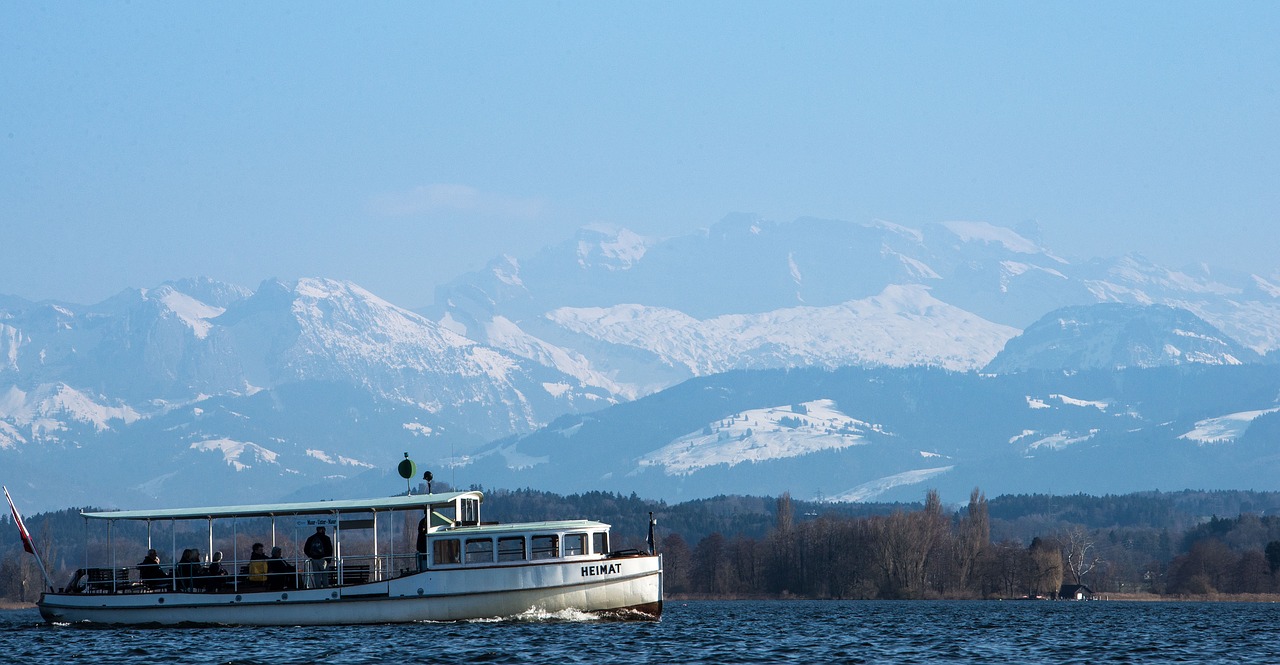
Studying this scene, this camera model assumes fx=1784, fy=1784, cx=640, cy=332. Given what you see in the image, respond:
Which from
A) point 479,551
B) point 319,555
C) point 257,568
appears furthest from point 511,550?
point 257,568

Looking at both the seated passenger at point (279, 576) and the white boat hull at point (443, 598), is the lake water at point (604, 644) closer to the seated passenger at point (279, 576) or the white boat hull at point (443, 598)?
the white boat hull at point (443, 598)

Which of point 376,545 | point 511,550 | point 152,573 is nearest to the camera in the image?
point 511,550

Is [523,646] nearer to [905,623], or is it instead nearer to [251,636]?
[251,636]

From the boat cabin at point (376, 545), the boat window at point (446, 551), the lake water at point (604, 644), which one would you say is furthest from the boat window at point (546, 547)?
the boat window at point (446, 551)

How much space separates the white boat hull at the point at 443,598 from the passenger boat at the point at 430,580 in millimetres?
41

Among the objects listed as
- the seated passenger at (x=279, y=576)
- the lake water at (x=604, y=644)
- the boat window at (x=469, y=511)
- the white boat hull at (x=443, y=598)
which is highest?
the boat window at (x=469, y=511)

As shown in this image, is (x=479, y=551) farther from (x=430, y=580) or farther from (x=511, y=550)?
(x=430, y=580)

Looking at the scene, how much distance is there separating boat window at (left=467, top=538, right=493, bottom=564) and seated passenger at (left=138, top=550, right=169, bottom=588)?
45.4 feet

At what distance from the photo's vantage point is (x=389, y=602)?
7312cm

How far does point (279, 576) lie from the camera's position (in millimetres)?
75500

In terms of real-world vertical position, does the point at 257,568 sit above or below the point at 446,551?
below

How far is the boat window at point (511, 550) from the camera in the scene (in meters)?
72.3

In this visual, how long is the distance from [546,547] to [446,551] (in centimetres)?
414

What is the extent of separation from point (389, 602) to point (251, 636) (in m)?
5.77
